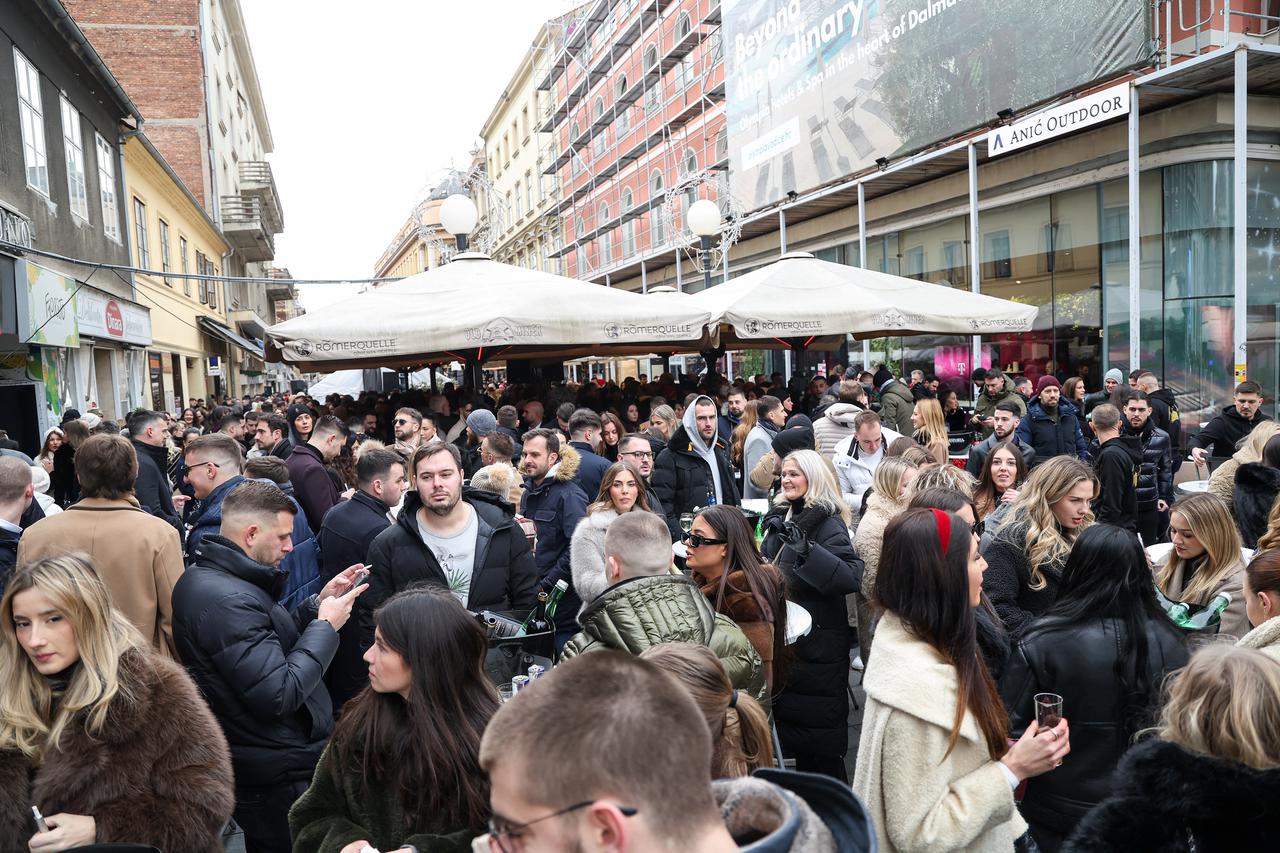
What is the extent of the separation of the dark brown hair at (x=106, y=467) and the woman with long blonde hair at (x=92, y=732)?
5.47ft

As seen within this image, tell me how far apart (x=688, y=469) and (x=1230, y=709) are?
16.6 ft

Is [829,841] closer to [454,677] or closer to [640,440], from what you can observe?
[454,677]

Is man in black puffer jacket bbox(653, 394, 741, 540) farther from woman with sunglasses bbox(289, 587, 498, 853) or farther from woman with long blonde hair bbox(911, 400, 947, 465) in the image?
woman with sunglasses bbox(289, 587, 498, 853)

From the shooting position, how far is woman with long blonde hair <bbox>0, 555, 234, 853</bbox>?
2.52m

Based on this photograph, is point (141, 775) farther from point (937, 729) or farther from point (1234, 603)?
point (1234, 603)

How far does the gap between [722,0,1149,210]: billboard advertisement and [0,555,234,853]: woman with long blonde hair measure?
15.5 m

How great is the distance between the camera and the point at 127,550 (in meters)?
4.27

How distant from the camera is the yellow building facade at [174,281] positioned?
21391 mm

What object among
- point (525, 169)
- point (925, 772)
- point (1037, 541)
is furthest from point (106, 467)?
point (525, 169)

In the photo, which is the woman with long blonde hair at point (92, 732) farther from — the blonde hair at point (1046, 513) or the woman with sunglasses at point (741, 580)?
the blonde hair at point (1046, 513)

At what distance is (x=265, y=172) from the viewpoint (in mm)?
40938

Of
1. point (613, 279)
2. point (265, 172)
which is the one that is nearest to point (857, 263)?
point (613, 279)

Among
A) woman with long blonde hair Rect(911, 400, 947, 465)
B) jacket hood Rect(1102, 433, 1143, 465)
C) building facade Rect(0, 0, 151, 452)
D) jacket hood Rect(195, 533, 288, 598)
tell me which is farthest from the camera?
building facade Rect(0, 0, 151, 452)

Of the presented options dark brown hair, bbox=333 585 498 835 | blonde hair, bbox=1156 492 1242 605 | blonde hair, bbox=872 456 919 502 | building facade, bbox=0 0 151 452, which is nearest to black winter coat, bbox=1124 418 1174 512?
blonde hair, bbox=872 456 919 502
